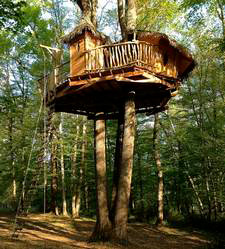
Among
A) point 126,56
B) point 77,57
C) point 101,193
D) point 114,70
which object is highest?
point 77,57

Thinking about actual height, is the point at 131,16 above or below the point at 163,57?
above

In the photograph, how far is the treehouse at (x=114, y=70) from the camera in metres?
9.19

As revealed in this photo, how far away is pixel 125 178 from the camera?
9727mm

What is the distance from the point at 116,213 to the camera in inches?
377

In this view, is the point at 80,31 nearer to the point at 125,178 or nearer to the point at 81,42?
the point at 81,42

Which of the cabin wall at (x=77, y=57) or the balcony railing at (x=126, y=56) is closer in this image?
the balcony railing at (x=126, y=56)

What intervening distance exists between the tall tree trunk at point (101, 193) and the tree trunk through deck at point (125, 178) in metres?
0.46

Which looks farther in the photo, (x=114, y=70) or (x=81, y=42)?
(x=81, y=42)

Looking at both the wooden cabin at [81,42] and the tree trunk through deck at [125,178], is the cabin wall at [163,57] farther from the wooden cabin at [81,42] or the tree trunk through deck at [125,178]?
the wooden cabin at [81,42]

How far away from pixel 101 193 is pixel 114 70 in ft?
15.1

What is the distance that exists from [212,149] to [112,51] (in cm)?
958

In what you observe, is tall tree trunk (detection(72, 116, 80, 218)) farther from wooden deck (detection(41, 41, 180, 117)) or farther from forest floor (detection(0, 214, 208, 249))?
wooden deck (detection(41, 41, 180, 117))

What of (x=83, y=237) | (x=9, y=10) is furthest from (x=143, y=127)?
(x=9, y=10)

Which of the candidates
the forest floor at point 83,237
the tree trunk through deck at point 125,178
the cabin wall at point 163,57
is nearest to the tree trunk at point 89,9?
the cabin wall at point 163,57
